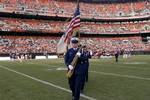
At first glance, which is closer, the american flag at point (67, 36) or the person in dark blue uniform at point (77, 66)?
the person in dark blue uniform at point (77, 66)

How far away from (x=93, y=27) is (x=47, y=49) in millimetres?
20686

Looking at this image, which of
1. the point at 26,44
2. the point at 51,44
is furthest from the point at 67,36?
the point at 51,44

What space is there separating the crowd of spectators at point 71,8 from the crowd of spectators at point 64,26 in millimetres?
1999

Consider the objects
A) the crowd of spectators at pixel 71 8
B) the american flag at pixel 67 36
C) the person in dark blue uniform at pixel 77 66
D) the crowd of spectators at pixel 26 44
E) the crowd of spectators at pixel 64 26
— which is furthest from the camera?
the crowd of spectators at pixel 71 8

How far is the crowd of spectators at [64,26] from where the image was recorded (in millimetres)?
78731

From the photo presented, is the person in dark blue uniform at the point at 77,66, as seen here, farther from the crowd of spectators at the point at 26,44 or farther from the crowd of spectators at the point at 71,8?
the crowd of spectators at the point at 71,8

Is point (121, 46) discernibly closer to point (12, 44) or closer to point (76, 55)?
point (12, 44)

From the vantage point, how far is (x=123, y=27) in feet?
311

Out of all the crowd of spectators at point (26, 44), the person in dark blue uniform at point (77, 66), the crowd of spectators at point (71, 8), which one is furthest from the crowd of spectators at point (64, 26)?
the person in dark blue uniform at point (77, 66)

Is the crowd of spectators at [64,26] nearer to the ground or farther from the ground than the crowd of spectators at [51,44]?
farther from the ground

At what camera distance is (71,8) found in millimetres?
92125

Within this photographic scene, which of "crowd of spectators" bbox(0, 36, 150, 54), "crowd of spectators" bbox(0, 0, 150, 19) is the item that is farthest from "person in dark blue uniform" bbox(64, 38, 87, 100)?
"crowd of spectators" bbox(0, 0, 150, 19)

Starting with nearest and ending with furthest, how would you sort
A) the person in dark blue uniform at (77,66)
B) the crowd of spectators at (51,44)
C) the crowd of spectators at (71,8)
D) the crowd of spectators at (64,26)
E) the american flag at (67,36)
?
the person in dark blue uniform at (77,66) → the american flag at (67,36) → the crowd of spectators at (51,44) → the crowd of spectators at (64,26) → the crowd of spectators at (71,8)

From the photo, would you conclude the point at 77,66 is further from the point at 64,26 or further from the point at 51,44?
the point at 64,26
